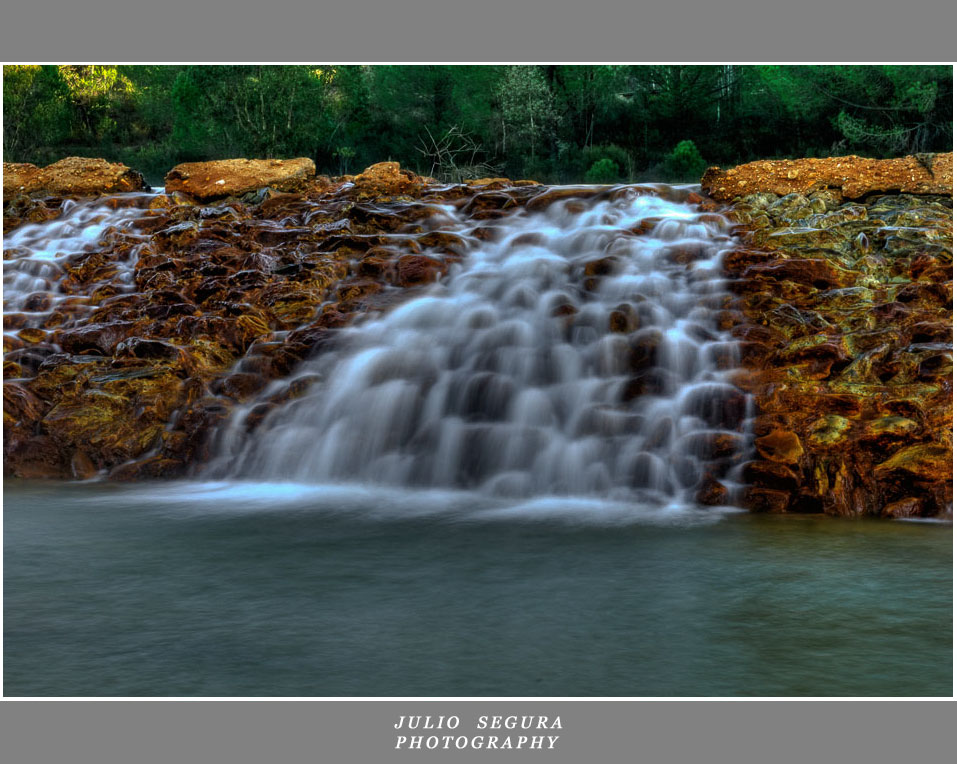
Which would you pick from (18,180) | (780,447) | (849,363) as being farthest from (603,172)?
(780,447)

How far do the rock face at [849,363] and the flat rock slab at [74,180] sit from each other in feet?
30.4

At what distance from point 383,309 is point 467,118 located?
711 inches

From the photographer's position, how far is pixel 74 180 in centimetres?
1354

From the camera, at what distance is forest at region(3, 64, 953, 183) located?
22875mm

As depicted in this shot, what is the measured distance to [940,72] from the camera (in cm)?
1792

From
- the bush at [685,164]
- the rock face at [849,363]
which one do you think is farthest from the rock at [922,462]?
the bush at [685,164]

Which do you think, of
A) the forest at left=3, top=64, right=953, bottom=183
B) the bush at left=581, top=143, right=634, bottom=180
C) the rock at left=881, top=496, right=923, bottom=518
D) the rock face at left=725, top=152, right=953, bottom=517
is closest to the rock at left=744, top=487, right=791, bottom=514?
the rock face at left=725, top=152, right=953, bottom=517

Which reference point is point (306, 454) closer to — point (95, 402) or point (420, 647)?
point (95, 402)

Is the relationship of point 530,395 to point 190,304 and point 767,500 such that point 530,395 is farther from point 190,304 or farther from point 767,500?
point 190,304

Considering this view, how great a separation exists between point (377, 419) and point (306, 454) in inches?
22.5

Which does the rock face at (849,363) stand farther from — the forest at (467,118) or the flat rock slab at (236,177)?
the forest at (467,118)

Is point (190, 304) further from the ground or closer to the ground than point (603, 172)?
closer to the ground

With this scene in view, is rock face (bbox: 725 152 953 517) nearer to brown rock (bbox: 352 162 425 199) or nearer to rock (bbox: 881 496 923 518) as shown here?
rock (bbox: 881 496 923 518)

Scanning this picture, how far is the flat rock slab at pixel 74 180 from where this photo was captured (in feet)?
44.1
